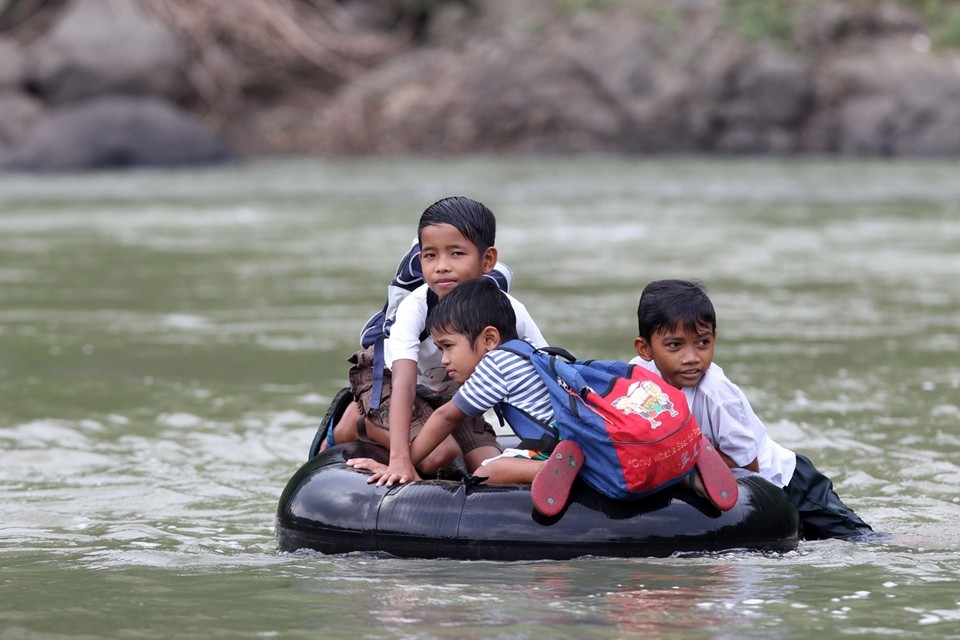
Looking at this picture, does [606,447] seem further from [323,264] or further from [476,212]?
[323,264]

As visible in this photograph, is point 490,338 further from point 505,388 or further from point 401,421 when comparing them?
point 401,421

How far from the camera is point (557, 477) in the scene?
5516mm

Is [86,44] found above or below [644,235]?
above

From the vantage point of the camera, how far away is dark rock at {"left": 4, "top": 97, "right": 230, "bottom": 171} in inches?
1111

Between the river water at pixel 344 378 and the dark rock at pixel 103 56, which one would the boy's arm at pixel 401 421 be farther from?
the dark rock at pixel 103 56

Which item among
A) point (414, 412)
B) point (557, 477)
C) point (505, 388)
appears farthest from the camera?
point (414, 412)

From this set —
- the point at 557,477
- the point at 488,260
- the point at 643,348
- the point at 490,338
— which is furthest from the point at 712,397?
the point at 488,260

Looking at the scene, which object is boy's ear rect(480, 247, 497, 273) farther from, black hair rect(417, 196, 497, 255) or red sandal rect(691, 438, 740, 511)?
red sandal rect(691, 438, 740, 511)

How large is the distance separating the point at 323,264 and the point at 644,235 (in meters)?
3.83

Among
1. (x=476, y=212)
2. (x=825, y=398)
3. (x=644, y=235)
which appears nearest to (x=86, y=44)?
(x=644, y=235)

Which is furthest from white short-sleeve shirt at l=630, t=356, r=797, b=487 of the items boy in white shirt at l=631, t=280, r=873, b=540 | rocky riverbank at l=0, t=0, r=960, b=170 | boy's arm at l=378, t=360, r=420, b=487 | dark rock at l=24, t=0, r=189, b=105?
dark rock at l=24, t=0, r=189, b=105

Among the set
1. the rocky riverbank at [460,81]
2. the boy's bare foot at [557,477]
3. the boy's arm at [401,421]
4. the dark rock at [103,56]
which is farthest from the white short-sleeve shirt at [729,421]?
the dark rock at [103,56]

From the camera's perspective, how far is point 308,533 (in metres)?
5.89

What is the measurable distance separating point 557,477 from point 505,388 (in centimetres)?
38
